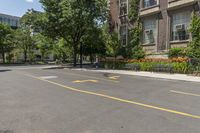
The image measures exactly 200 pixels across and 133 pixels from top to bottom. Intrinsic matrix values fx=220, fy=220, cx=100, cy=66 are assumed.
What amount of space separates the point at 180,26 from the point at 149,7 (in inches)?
194

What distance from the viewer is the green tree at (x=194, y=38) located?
20520 millimetres

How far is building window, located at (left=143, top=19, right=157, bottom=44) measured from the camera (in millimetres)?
26719

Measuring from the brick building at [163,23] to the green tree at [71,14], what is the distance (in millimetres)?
3999

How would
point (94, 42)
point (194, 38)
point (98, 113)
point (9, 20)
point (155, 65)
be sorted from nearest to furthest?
point (98, 113)
point (155, 65)
point (194, 38)
point (94, 42)
point (9, 20)

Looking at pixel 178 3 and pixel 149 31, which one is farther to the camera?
pixel 149 31

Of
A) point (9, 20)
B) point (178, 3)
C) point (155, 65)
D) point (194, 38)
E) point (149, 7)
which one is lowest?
point (155, 65)

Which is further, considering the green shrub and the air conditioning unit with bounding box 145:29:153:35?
the air conditioning unit with bounding box 145:29:153:35

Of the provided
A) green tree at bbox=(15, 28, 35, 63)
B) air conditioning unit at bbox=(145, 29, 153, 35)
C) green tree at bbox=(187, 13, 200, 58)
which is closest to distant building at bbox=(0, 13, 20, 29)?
green tree at bbox=(15, 28, 35, 63)

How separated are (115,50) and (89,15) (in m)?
5.56

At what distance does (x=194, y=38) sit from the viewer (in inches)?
835

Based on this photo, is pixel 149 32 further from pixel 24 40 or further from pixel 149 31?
pixel 24 40

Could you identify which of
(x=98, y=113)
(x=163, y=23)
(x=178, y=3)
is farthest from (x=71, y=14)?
(x=98, y=113)

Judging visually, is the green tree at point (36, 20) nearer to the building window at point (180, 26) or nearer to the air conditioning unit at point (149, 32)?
the air conditioning unit at point (149, 32)

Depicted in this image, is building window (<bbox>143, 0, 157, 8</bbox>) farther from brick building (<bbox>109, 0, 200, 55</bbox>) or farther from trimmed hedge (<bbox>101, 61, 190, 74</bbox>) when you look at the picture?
trimmed hedge (<bbox>101, 61, 190, 74</bbox>)
